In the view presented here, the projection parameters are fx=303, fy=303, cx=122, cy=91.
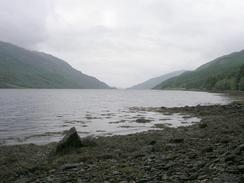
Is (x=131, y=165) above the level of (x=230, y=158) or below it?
below

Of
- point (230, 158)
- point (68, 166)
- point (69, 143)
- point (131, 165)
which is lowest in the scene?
point (68, 166)

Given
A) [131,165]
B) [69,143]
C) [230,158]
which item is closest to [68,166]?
[131,165]

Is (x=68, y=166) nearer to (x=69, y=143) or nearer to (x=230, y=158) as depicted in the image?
(x=69, y=143)

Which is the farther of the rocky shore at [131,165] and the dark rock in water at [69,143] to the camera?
the dark rock in water at [69,143]

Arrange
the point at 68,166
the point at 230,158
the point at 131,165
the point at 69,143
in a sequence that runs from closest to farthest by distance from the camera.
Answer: the point at 230,158 < the point at 131,165 < the point at 68,166 < the point at 69,143

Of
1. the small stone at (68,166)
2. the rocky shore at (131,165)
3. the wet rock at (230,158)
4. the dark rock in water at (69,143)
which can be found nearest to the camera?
the rocky shore at (131,165)

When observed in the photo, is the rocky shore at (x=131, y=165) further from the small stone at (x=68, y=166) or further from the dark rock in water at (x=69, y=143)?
the dark rock in water at (x=69, y=143)

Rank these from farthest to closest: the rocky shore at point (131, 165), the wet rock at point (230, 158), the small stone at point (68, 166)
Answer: the small stone at point (68, 166) < the wet rock at point (230, 158) < the rocky shore at point (131, 165)

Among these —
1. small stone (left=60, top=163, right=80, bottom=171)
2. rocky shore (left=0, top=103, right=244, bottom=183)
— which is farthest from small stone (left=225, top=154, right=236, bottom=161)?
small stone (left=60, top=163, right=80, bottom=171)

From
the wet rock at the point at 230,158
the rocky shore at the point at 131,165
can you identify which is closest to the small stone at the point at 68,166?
the rocky shore at the point at 131,165

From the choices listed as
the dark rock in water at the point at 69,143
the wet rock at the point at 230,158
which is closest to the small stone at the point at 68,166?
the dark rock in water at the point at 69,143

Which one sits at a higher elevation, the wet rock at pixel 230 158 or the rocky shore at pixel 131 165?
the wet rock at pixel 230 158

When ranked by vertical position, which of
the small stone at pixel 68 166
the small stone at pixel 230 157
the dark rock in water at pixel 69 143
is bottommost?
the small stone at pixel 68 166

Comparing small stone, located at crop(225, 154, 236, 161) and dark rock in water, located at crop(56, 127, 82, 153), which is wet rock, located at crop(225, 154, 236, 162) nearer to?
small stone, located at crop(225, 154, 236, 161)
